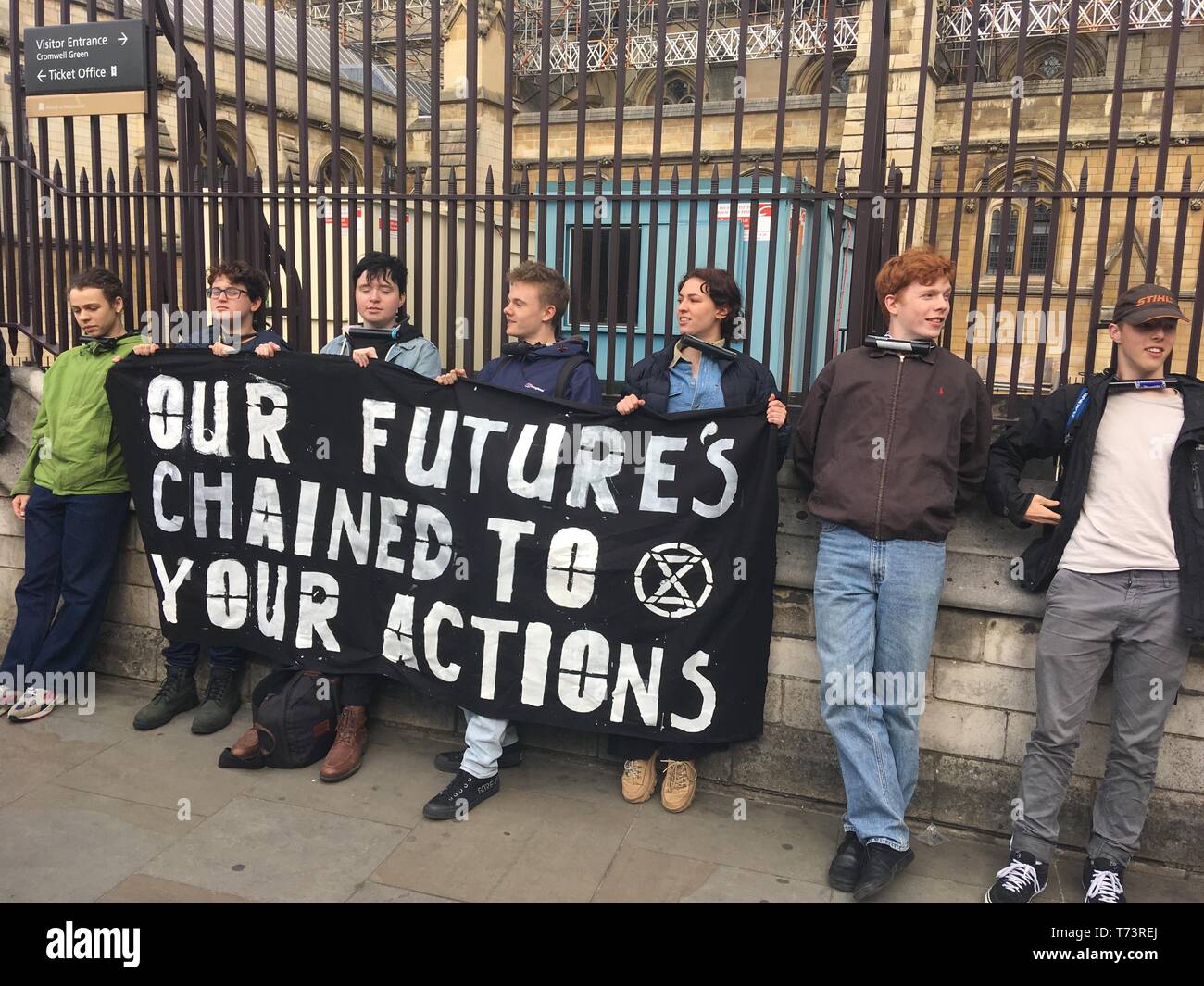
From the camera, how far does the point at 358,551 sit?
461 centimetres

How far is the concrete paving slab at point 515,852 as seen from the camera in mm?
3605

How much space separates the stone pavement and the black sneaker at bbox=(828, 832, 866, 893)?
0.18 ft

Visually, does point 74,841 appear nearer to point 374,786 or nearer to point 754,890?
point 374,786

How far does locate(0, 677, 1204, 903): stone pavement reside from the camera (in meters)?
Answer: 3.60

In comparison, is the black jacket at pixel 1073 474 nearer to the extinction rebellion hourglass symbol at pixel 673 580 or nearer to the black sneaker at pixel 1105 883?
the black sneaker at pixel 1105 883

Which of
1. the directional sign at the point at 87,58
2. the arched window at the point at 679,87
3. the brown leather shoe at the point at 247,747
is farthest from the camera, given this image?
the arched window at the point at 679,87

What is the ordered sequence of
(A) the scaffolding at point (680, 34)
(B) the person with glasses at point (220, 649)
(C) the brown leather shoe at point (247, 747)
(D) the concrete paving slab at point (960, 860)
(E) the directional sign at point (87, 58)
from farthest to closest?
(A) the scaffolding at point (680, 34) < (E) the directional sign at point (87, 58) < (B) the person with glasses at point (220, 649) < (C) the brown leather shoe at point (247, 747) < (D) the concrete paving slab at point (960, 860)

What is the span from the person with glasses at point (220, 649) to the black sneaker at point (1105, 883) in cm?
396

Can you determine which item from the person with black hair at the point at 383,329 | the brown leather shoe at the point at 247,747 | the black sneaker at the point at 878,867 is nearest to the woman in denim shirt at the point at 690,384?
the black sneaker at the point at 878,867

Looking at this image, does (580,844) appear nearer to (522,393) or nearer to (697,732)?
(697,732)

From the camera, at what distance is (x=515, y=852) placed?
152 inches

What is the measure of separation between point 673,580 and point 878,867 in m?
1.35

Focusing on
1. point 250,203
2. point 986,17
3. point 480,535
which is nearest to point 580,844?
point 480,535

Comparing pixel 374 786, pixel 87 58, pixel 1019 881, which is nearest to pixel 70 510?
pixel 374 786
